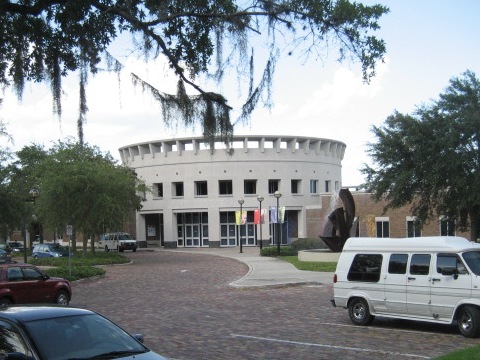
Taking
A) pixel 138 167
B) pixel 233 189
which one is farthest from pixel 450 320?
pixel 138 167

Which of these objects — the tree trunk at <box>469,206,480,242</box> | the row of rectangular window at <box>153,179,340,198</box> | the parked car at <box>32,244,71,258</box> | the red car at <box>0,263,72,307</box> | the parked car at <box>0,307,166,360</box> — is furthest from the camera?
the row of rectangular window at <box>153,179,340,198</box>

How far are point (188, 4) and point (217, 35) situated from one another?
Result: 22.8 inches

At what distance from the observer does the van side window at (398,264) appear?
13.6 meters

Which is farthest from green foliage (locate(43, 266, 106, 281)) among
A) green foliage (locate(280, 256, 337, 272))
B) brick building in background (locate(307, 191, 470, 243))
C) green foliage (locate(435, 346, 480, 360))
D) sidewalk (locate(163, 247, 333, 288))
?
brick building in background (locate(307, 191, 470, 243))

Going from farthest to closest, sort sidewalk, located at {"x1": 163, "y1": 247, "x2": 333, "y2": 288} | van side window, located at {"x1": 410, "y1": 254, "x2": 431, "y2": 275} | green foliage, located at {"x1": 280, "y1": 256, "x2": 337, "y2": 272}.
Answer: green foliage, located at {"x1": 280, "y1": 256, "x2": 337, "y2": 272} → sidewalk, located at {"x1": 163, "y1": 247, "x2": 333, "y2": 288} → van side window, located at {"x1": 410, "y1": 254, "x2": 431, "y2": 275}

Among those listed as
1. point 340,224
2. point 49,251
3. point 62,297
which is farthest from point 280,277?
point 49,251

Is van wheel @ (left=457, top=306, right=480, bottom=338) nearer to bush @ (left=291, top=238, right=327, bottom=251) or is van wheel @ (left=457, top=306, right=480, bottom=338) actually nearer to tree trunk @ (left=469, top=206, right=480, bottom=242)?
tree trunk @ (left=469, top=206, right=480, bottom=242)

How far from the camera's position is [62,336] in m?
6.11

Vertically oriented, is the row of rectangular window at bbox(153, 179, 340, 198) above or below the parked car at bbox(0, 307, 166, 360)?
above

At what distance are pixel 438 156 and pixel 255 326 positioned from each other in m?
20.3

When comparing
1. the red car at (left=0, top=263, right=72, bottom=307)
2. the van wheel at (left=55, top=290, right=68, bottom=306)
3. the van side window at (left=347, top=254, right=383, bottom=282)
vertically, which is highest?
the van side window at (left=347, top=254, right=383, bottom=282)

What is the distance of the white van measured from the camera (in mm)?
12453

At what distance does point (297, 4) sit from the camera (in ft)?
18.8

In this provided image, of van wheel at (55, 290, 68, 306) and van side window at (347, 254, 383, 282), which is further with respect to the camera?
van wheel at (55, 290, 68, 306)
